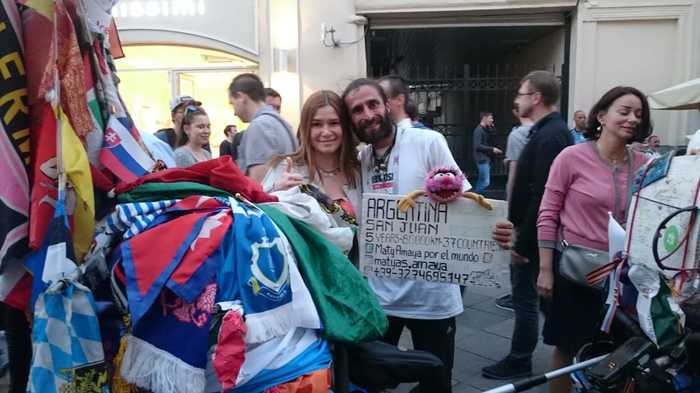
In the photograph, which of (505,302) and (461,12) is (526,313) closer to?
(505,302)

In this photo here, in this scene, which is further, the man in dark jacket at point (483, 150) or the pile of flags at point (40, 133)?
the man in dark jacket at point (483, 150)

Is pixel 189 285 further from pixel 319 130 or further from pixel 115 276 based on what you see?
pixel 319 130

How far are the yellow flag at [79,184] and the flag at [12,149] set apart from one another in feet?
0.40

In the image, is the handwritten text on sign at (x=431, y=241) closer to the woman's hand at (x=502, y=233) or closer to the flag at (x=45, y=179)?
the woman's hand at (x=502, y=233)

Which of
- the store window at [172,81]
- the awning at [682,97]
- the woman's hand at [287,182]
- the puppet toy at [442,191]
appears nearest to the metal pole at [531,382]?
the puppet toy at [442,191]

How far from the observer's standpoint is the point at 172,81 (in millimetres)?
11008

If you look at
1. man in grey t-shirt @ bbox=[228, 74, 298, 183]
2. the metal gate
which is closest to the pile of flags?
man in grey t-shirt @ bbox=[228, 74, 298, 183]

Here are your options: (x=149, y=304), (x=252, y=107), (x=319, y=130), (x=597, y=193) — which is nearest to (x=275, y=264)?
(x=149, y=304)

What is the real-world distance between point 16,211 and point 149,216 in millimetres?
314

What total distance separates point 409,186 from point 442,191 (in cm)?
26

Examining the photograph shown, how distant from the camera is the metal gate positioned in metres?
10.5

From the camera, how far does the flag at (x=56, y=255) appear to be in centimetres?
131

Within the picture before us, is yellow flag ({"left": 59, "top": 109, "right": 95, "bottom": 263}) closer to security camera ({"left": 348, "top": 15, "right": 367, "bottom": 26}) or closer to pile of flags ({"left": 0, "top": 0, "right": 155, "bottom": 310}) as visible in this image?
pile of flags ({"left": 0, "top": 0, "right": 155, "bottom": 310})

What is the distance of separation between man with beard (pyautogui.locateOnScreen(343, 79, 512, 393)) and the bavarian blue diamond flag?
139 centimetres
